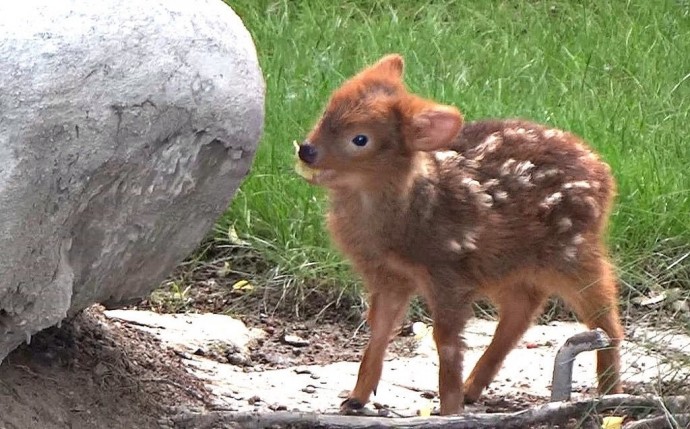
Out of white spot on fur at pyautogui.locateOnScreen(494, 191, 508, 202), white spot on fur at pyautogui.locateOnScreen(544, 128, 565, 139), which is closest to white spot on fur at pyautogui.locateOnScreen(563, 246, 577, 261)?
white spot on fur at pyautogui.locateOnScreen(494, 191, 508, 202)

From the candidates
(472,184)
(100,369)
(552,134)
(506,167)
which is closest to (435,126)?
(472,184)

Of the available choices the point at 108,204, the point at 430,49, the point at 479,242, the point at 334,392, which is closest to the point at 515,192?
the point at 479,242

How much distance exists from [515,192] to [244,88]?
1038 mm

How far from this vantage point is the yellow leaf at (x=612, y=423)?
398 cm

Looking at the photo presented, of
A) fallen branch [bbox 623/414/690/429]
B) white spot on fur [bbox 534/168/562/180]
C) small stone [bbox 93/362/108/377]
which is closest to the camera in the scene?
fallen branch [bbox 623/414/690/429]

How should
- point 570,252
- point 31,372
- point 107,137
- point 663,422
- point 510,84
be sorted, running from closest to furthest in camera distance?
point 107,137, point 663,422, point 31,372, point 570,252, point 510,84

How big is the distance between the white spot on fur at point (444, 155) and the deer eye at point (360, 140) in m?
0.37

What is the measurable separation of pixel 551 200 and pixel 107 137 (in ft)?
4.93

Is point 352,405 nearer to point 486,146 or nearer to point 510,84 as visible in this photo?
point 486,146

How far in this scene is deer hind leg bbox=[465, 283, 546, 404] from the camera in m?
4.58

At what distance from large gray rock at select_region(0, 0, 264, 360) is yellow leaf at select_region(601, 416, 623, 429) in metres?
1.25

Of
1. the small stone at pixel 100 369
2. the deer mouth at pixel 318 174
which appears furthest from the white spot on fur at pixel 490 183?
the small stone at pixel 100 369

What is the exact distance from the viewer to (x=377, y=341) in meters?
4.39

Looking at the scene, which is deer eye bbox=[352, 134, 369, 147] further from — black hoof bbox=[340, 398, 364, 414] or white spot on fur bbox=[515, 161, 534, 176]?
black hoof bbox=[340, 398, 364, 414]
